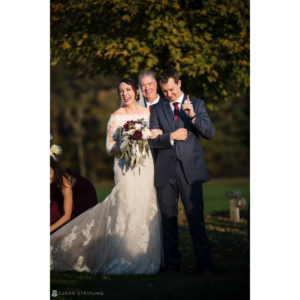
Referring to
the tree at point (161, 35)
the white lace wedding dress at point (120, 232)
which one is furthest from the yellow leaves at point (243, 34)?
the white lace wedding dress at point (120, 232)

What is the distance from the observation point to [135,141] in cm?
554

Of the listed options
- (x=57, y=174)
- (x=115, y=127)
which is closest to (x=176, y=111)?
(x=115, y=127)

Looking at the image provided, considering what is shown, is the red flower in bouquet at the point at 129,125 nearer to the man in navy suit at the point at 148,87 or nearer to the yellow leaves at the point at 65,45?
the man in navy suit at the point at 148,87

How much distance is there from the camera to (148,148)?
557 centimetres

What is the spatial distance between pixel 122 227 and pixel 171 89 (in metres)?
1.83

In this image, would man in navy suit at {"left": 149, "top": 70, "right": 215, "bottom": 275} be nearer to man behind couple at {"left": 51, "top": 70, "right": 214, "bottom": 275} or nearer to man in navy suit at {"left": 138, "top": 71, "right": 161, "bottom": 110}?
man behind couple at {"left": 51, "top": 70, "right": 214, "bottom": 275}

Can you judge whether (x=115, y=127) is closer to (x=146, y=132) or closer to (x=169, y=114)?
(x=146, y=132)

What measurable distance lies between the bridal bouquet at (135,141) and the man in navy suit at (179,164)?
11 centimetres

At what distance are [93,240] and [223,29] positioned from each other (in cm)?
382

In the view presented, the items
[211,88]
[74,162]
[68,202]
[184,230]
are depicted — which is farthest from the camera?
[74,162]
